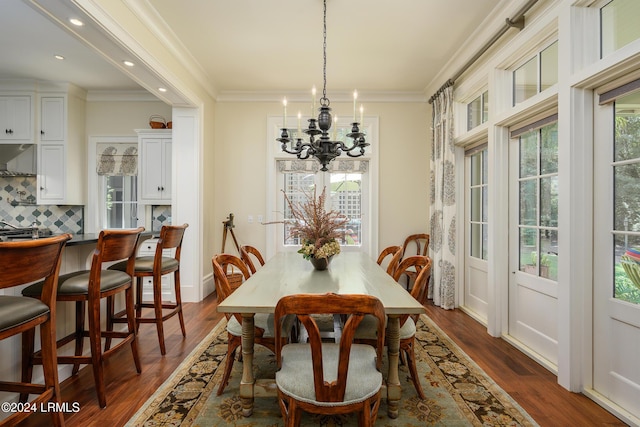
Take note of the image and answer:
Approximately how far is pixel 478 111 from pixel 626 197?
205 cm

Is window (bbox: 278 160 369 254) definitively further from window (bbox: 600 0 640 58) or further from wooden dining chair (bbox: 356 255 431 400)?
window (bbox: 600 0 640 58)

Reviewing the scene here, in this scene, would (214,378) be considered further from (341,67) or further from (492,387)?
(341,67)

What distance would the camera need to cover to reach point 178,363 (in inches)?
96.7

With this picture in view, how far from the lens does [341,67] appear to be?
379 cm

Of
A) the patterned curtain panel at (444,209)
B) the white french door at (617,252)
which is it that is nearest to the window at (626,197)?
the white french door at (617,252)

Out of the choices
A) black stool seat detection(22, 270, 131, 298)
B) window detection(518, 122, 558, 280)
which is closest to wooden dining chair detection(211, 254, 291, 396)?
black stool seat detection(22, 270, 131, 298)

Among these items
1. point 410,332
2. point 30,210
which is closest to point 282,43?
point 410,332

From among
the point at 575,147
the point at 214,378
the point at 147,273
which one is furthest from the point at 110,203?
the point at 575,147

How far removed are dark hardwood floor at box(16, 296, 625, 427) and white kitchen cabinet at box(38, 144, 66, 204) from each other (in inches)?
102

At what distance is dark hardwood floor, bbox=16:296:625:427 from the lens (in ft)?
5.90

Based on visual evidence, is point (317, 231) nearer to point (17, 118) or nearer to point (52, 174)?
point (52, 174)

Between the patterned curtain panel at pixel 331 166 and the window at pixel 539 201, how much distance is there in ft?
7.09

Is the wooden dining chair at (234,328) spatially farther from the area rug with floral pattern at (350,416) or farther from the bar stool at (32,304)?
the bar stool at (32,304)

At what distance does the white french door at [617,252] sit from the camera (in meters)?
1.81
